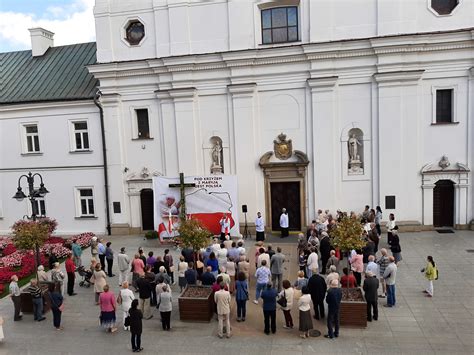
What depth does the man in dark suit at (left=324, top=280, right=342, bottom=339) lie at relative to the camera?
12.2 meters

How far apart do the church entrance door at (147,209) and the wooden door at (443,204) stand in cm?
1515

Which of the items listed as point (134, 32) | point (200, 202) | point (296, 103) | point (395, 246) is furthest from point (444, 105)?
point (134, 32)

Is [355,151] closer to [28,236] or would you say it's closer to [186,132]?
[186,132]

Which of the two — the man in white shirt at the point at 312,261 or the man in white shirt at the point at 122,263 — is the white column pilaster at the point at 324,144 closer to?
the man in white shirt at the point at 312,261

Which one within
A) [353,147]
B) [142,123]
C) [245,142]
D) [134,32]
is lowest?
[353,147]

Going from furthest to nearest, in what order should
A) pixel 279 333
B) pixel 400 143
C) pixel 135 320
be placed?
pixel 400 143
pixel 279 333
pixel 135 320

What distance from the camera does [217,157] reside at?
24781 millimetres

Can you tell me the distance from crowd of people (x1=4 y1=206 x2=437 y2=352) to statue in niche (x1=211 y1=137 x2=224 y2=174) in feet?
22.1

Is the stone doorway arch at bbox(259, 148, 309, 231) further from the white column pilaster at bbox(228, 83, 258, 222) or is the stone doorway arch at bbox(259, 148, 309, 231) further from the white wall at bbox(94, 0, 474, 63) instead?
the white wall at bbox(94, 0, 474, 63)

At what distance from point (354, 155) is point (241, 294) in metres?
12.3

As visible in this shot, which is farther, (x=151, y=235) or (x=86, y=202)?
(x=86, y=202)

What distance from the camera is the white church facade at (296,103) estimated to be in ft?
73.2

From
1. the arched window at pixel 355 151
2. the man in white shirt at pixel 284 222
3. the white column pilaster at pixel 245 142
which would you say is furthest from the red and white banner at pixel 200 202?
the arched window at pixel 355 151

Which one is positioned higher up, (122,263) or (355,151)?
(355,151)
